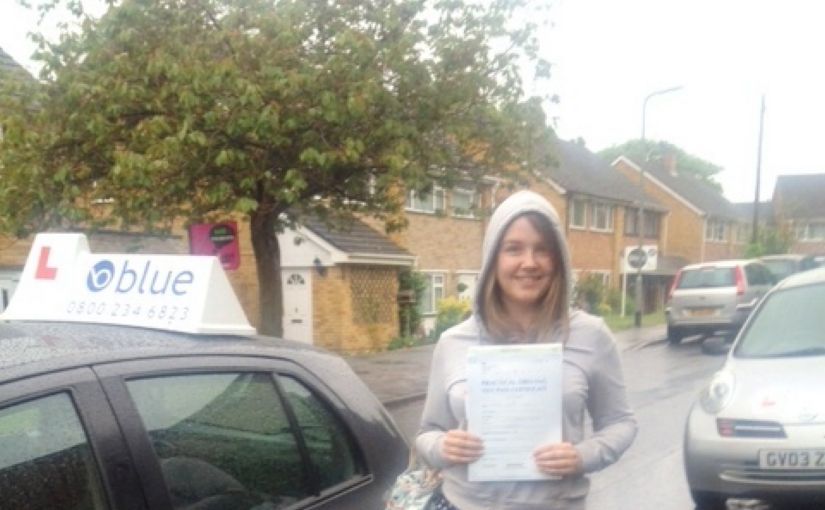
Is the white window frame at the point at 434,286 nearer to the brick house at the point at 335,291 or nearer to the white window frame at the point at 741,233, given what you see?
the brick house at the point at 335,291

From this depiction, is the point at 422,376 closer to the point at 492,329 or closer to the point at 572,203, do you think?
the point at 492,329

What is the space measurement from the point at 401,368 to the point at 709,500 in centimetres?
1135

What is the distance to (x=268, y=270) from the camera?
12.4 metres

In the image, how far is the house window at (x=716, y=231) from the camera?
5372 cm

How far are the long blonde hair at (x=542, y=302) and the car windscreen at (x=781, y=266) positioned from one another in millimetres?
23409

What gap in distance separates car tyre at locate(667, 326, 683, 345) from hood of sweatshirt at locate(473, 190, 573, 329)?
65.3ft

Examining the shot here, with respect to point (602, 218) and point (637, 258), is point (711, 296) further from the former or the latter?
point (602, 218)

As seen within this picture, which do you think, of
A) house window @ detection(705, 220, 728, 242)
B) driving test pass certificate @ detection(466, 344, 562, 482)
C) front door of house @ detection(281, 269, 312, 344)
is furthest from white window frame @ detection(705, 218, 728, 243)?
driving test pass certificate @ detection(466, 344, 562, 482)

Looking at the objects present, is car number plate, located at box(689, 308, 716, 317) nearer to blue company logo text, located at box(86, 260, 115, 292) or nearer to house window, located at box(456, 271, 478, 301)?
house window, located at box(456, 271, 478, 301)

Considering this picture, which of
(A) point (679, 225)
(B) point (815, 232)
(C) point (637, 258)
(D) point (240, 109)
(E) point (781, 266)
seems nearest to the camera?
(D) point (240, 109)

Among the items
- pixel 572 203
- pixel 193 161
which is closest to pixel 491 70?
pixel 193 161

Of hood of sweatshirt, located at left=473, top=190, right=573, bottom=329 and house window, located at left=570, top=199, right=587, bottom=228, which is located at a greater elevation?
house window, located at left=570, top=199, right=587, bottom=228

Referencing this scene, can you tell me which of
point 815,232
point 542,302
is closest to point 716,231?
point 815,232

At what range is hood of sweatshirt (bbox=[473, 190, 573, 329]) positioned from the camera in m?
2.49
